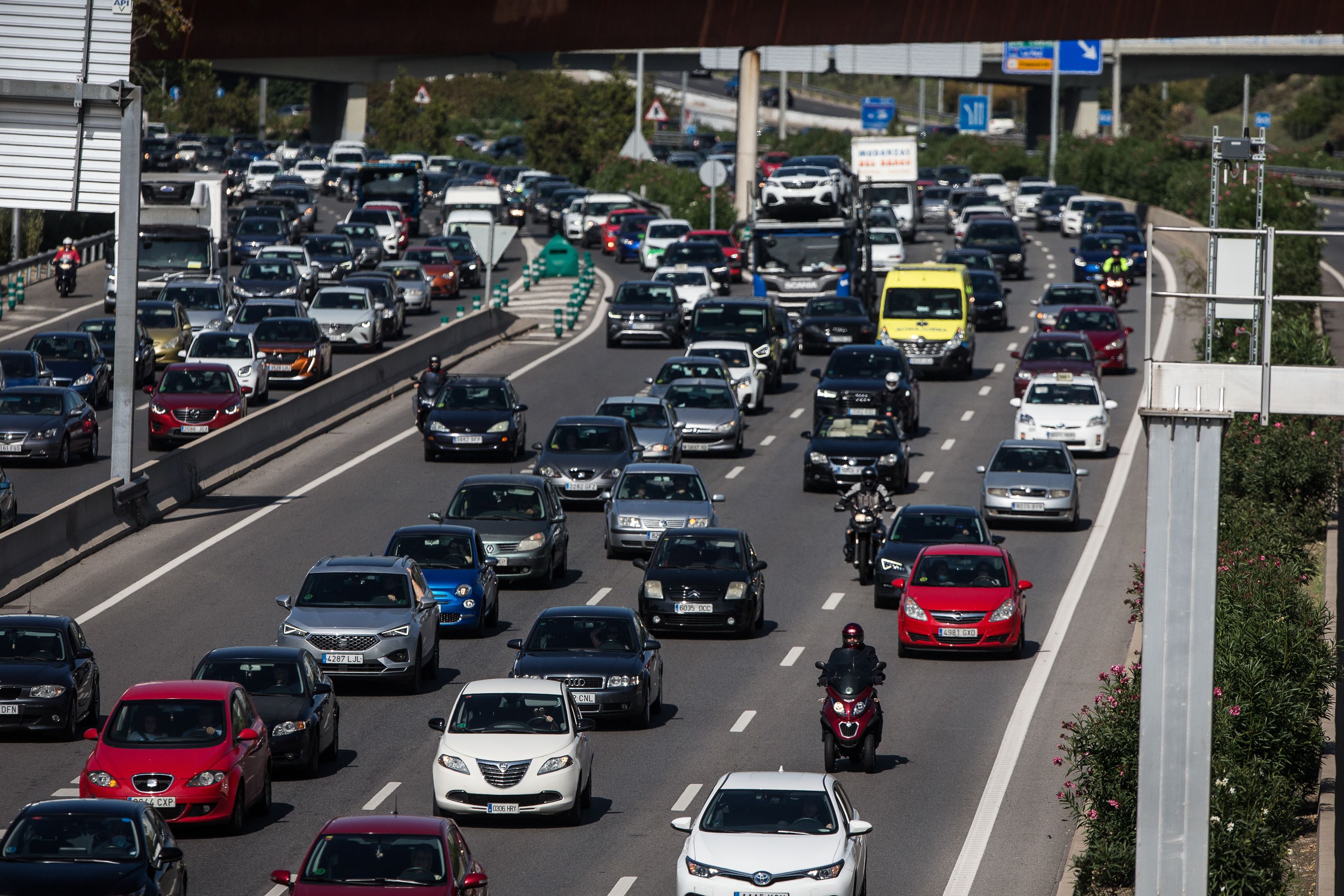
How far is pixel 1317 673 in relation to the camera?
882 inches

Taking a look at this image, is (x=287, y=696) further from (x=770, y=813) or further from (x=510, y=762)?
(x=770, y=813)

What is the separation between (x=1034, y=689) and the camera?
27.5m

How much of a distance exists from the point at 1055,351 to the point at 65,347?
21.4 m

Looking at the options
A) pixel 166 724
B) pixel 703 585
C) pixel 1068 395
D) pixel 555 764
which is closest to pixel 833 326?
pixel 1068 395

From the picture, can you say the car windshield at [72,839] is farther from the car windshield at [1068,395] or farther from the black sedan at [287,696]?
the car windshield at [1068,395]

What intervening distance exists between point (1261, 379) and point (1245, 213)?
1757 inches

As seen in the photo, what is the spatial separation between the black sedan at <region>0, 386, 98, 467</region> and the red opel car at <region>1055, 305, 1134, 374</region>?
2380 centimetres

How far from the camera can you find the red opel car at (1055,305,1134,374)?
5331 centimetres

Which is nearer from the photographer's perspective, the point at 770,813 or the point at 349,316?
the point at 770,813

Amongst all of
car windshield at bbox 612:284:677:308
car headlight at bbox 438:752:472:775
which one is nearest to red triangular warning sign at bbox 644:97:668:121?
car windshield at bbox 612:284:677:308

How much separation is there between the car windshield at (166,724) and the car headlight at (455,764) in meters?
2.04

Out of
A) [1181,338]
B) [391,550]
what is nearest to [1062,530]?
[391,550]

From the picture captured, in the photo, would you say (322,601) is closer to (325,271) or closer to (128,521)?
(128,521)

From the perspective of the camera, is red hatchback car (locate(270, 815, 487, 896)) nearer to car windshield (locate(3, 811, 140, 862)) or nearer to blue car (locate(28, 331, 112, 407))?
car windshield (locate(3, 811, 140, 862))
